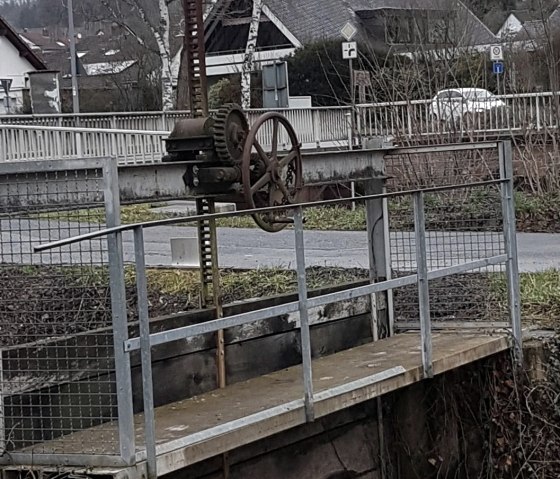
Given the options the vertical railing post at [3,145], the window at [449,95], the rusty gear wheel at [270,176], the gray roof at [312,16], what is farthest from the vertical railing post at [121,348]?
the gray roof at [312,16]

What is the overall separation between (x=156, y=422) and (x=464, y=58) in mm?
16829

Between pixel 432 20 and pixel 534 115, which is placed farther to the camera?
pixel 432 20

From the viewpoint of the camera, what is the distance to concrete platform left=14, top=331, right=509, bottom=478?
5.53 meters

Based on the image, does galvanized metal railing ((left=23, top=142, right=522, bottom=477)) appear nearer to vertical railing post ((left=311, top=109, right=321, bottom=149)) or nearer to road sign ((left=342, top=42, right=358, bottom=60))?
road sign ((left=342, top=42, right=358, bottom=60))

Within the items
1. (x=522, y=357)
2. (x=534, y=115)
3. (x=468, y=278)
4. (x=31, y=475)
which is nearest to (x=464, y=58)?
(x=534, y=115)

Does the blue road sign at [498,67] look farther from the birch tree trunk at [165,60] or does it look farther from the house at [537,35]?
the birch tree trunk at [165,60]

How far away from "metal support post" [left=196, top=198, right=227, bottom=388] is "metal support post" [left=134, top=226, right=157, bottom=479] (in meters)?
1.99

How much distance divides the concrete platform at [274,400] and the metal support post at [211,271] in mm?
209

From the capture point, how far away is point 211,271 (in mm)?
7473

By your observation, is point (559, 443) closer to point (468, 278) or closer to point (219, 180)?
point (468, 278)

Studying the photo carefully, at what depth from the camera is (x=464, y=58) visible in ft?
71.8

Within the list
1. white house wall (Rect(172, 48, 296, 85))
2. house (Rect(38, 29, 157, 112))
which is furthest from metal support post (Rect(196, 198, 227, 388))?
house (Rect(38, 29, 157, 112))

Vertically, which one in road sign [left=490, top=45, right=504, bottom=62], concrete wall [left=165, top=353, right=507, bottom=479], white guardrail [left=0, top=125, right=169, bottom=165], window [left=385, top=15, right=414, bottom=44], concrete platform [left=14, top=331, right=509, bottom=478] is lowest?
concrete wall [left=165, top=353, right=507, bottom=479]

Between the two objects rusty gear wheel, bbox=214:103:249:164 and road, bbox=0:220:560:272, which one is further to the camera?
road, bbox=0:220:560:272
